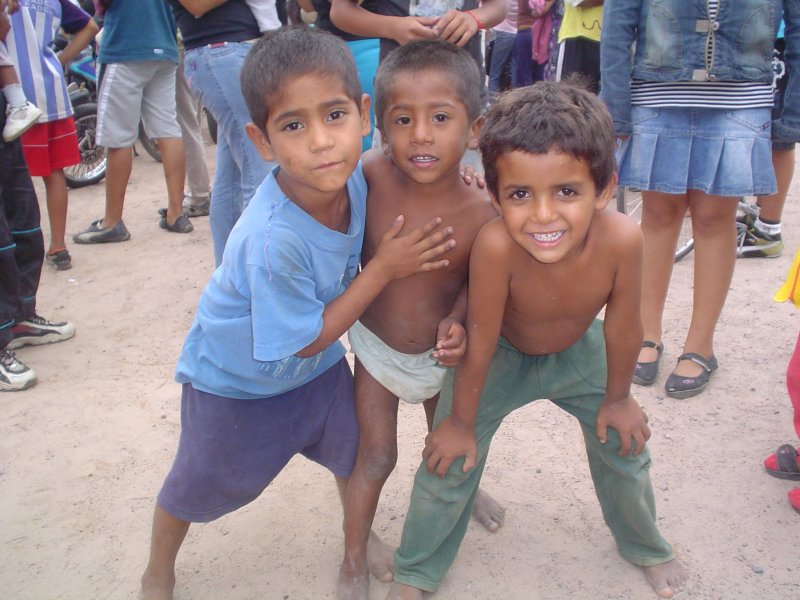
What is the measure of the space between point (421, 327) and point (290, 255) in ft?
1.69

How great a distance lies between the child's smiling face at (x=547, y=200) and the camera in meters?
1.67

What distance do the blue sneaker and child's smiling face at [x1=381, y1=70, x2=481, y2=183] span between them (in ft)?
11.6

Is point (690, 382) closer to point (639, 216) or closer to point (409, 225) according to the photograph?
point (409, 225)

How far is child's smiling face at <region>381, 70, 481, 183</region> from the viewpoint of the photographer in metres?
1.90

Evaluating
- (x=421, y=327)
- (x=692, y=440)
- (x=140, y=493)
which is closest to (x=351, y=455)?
(x=421, y=327)

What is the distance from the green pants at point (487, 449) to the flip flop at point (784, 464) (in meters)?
0.66

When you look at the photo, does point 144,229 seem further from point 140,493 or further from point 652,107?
point 652,107

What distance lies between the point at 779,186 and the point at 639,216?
1.12 metres

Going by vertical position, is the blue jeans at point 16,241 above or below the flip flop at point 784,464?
above

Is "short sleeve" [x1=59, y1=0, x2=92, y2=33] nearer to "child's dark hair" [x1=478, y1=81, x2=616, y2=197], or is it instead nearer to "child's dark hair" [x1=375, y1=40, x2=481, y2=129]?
"child's dark hair" [x1=375, y1=40, x2=481, y2=129]

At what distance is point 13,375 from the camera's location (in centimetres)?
319

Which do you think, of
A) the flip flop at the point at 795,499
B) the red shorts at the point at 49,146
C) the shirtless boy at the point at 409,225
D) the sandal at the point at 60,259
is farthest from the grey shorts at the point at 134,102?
the flip flop at the point at 795,499

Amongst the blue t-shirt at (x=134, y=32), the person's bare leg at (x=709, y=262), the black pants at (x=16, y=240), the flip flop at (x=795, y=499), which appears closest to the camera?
the flip flop at (x=795, y=499)

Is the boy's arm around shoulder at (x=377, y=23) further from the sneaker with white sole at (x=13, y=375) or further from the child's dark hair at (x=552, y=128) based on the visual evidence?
the sneaker with white sole at (x=13, y=375)
